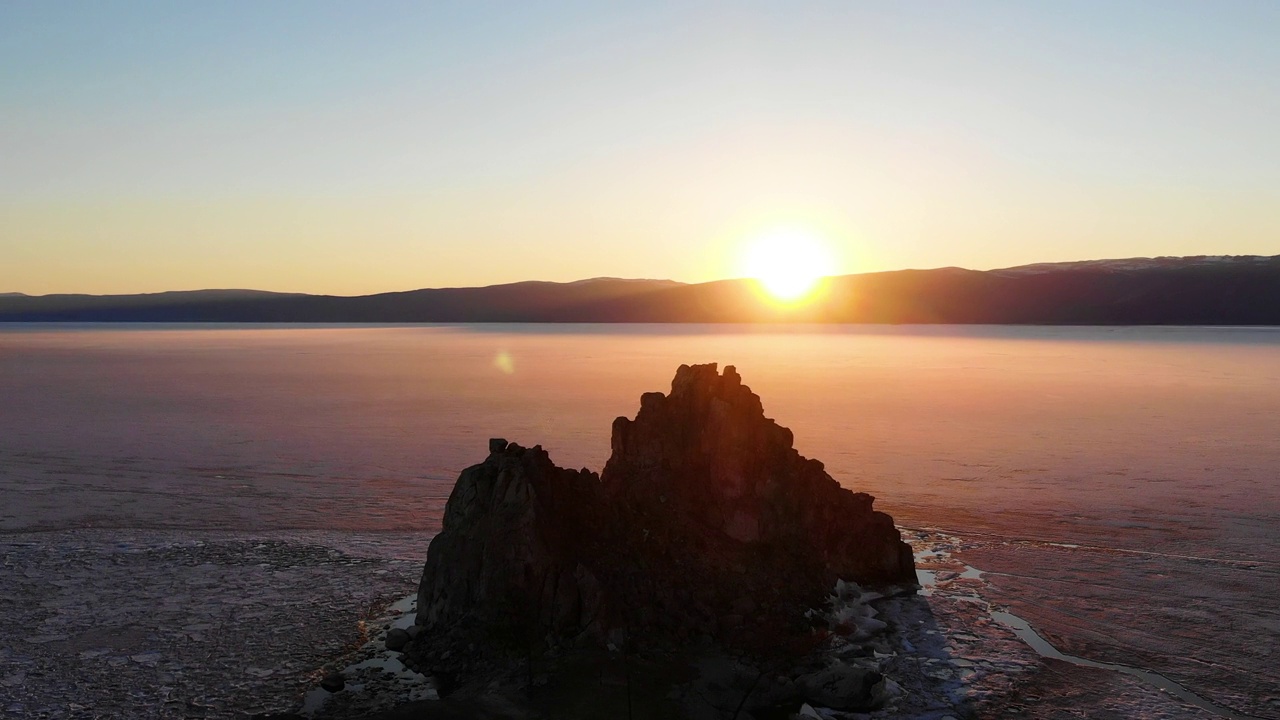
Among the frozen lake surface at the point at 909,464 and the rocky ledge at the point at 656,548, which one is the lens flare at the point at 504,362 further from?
the rocky ledge at the point at 656,548

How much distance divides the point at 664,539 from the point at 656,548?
18 cm

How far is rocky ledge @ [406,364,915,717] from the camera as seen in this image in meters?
9.28

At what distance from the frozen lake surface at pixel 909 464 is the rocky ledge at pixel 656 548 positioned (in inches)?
74.1

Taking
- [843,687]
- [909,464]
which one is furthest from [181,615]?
[909,464]

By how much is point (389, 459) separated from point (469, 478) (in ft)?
31.5

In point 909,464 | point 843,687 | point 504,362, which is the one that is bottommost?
point 843,687

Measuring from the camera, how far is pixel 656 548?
10.3m

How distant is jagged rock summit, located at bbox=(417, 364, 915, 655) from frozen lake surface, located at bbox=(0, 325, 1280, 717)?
5.93ft

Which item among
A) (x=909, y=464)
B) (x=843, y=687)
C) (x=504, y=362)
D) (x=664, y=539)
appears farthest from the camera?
(x=504, y=362)

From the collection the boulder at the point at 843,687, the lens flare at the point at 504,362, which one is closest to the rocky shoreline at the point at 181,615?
the boulder at the point at 843,687

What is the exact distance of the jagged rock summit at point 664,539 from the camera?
9.42 meters

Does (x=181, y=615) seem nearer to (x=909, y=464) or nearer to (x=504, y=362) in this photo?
(x=909, y=464)

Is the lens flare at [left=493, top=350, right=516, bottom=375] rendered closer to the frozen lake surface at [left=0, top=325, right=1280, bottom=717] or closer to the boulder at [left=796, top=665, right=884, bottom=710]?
the frozen lake surface at [left=0, top=325, right=1280, bottom=717]

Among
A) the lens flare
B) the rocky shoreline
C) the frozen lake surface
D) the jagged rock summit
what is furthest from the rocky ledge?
the lens flare
